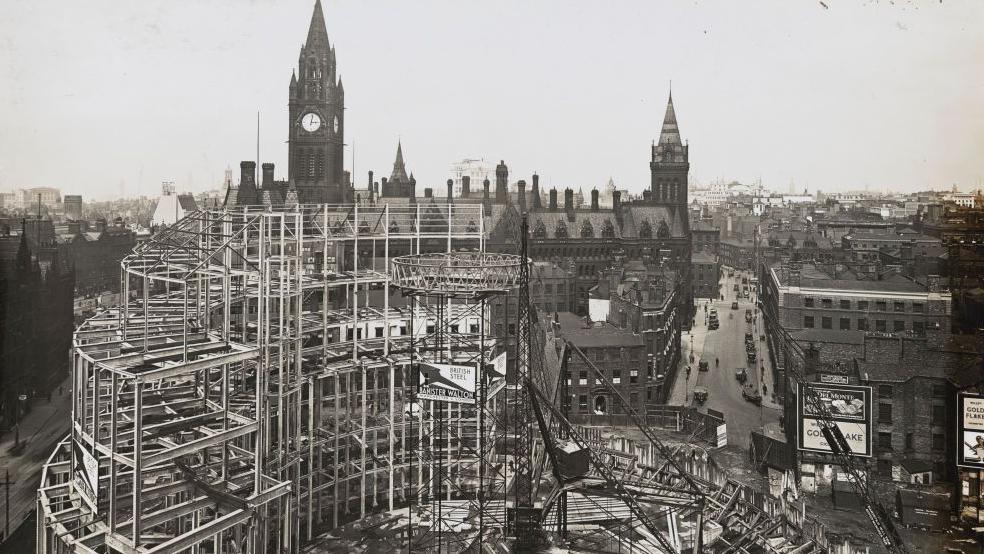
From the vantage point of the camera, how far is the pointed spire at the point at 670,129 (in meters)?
56.0

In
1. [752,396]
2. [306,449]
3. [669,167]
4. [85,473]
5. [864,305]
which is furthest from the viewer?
[669,167]

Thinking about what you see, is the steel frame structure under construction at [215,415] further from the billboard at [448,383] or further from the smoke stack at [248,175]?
the smoke stack at [248,175]

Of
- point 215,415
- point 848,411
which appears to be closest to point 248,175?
point 215,415

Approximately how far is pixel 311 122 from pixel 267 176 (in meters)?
7.28

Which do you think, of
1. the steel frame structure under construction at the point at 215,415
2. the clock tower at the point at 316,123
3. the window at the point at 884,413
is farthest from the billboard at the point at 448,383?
the clock tower at the point at 316,123

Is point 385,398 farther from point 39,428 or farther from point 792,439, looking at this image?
point 792,439

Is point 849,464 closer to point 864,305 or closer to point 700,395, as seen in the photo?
point 864,305

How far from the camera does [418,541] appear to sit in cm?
2967

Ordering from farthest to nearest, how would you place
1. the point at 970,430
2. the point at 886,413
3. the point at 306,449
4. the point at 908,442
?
the point at 886,413 < the point at 908,442 < the point at 306,449 < the point at 970,430

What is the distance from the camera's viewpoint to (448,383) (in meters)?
26.9

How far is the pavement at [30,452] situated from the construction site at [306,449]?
10.8 feet

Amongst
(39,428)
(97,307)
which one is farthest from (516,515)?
(97,307)

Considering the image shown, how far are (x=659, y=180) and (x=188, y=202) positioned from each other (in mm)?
42277

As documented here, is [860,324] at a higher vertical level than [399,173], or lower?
lower
